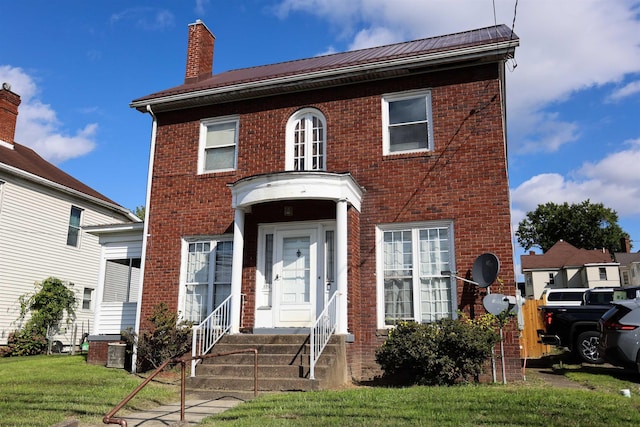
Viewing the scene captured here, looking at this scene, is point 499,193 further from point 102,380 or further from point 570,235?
point 570,235

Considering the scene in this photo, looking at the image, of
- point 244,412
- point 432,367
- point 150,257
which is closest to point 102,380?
point 150,257

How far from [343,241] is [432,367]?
9.35 feet

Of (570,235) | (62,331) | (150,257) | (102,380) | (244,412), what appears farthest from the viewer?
(570,235)

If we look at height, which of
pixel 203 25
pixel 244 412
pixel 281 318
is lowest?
pixel 244 412

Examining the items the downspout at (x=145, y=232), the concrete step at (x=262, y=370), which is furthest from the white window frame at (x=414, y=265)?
the downspout at (x=145, y=232)

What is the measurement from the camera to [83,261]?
20.3m

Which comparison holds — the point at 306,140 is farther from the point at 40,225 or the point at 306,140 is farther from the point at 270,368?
the point at 40,225

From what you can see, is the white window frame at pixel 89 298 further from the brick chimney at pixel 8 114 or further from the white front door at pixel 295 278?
the white front door at pixel 295 278

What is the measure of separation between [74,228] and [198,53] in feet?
31.3

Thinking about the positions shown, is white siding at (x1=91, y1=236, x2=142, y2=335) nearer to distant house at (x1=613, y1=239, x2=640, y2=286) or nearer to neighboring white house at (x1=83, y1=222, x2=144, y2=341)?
neighboring white house at (x1=83, y1=222, x2=144, y2=341)

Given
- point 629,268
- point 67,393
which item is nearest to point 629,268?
point 629,268

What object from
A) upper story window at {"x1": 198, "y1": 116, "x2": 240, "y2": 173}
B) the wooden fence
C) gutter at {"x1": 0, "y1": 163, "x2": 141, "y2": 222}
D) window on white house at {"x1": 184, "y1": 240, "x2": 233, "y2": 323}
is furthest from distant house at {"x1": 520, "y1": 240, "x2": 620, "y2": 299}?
window on white house at {"x1": 184, "y1": 240, "x2": 233, "y2": 323}

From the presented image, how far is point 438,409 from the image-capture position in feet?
19.6

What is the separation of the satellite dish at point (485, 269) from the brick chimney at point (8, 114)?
1847cm
